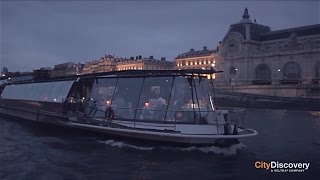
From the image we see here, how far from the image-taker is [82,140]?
19047 mm

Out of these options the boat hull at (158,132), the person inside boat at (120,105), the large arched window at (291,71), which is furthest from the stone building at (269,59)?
the boat hull at (158,132)

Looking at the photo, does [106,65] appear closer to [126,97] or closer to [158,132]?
[126,97]

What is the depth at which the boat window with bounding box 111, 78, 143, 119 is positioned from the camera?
1752cm

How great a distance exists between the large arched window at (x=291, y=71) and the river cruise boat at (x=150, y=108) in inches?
2479

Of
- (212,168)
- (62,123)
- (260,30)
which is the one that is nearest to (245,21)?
(260,30)

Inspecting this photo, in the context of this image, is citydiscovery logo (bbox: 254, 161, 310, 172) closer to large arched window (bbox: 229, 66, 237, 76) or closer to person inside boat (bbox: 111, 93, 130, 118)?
person inside boat (bbox: 111, 93, 130, 118)

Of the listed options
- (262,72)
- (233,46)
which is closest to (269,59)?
(262,72)

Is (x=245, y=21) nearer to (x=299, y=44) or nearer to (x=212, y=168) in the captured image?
(x=299, y=44)

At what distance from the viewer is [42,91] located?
1038 inches

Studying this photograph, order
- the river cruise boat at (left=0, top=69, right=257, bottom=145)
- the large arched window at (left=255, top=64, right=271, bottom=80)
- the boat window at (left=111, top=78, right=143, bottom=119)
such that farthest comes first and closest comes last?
the large arched window at (left=255, top=64, right=271, bottom=80)
the boat window at (left=111, top=78, right=143, bottom=119)
the river cruise boat at (left=0, top=69, right=257, bottom=145)

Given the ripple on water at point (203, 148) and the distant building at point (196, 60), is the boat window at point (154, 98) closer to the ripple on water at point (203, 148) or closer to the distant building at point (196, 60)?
the ripple on water at point (203, 148)


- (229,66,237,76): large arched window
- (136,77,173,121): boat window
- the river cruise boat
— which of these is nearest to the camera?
the river cruise boat

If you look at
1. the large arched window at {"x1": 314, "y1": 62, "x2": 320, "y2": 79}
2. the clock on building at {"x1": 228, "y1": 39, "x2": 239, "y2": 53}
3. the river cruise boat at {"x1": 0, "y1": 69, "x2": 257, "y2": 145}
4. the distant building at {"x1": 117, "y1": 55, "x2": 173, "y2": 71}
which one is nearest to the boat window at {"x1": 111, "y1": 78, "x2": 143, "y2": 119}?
the river cruise boat at {"x1": 0, "y1": 69, "x2": 257, "y2": 145}

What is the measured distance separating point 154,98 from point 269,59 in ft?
226
